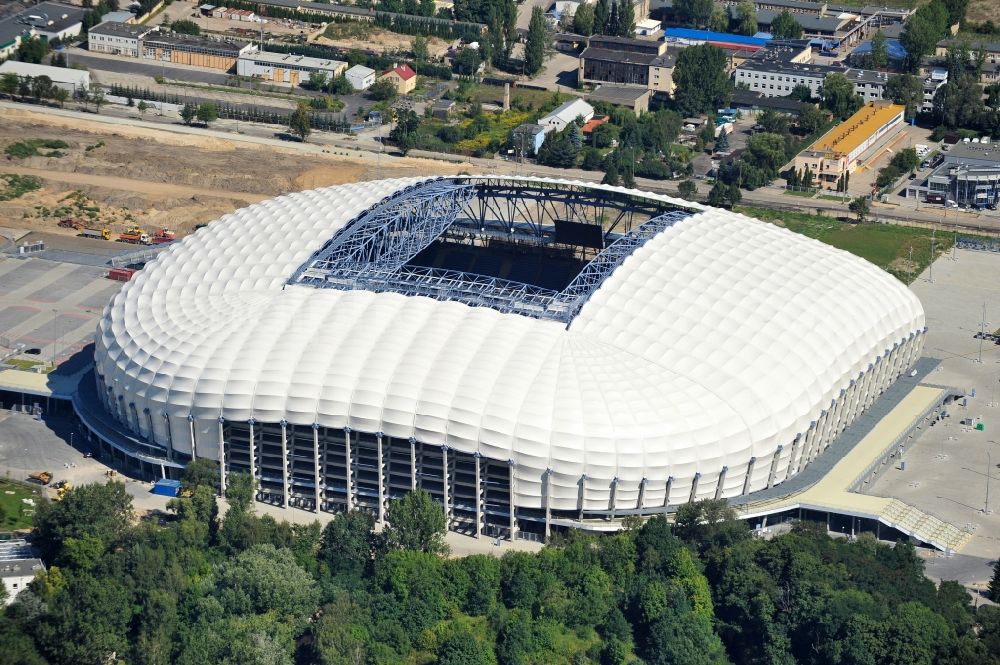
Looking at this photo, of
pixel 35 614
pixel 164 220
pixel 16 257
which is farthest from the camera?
pixel 164 220

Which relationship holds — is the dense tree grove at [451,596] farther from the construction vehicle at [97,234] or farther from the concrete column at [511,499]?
the construction vehicle at [97,234]

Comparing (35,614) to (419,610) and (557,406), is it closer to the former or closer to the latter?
(419,610)

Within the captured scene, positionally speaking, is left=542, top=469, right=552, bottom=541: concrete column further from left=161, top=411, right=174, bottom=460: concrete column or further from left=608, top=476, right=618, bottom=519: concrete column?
left=161, top=411, right=174, bottom=460: concrete column

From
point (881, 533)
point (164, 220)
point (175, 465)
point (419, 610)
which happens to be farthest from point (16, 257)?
point (881, 533)

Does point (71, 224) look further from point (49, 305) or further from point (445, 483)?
point (445, 483)

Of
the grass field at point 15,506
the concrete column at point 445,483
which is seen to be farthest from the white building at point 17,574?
the concrete column at point 445,483

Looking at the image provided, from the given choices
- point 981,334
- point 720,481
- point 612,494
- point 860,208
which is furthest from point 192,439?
point 860,208
